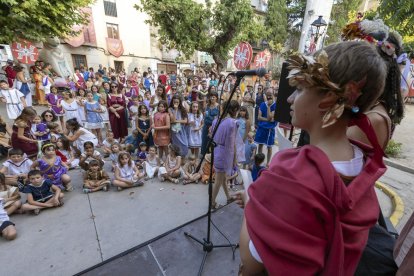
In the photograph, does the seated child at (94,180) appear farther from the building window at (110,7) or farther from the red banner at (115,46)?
the building window at (110,7)

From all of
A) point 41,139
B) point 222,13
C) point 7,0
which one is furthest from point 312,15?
point 41,139

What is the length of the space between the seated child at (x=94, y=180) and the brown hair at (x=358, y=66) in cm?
402

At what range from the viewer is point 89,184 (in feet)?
12.7

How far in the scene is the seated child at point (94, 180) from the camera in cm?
386

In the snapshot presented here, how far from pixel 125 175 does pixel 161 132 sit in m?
1.20

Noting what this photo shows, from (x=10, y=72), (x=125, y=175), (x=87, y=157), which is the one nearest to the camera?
(x=125, y=175)

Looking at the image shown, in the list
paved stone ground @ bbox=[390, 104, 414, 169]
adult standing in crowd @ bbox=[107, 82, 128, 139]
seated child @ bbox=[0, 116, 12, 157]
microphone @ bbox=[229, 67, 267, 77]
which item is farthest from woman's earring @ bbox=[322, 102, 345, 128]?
seated child @ bbox=[0, 116, 12, 157]

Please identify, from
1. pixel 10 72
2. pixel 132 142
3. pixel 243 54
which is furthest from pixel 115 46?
pixel 132 142

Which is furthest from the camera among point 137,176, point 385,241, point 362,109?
point 137,176

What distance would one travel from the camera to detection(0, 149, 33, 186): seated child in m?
3.67

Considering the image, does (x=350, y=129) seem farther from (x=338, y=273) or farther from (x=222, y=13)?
(x=222, y=13)

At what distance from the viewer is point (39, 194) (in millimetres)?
3311

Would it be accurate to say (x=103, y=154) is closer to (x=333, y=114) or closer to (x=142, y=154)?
(x=142, y=154)

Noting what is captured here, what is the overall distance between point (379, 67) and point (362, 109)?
14 centimetres
